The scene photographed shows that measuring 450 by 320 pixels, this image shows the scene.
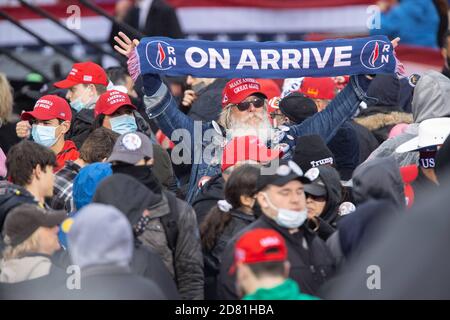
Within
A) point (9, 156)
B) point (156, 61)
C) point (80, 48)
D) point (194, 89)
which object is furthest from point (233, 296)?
point (80, 48)

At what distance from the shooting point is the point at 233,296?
6.65 m

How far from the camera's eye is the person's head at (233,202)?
7391 mm

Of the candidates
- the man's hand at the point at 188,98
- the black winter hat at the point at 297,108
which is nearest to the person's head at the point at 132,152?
the black winter hat at the point at 297,108

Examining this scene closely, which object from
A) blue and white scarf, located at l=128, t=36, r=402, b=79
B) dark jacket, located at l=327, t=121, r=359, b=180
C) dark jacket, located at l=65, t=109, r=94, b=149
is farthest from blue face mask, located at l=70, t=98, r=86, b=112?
dark jacket, located at l=327, t=121, r=359, b=180

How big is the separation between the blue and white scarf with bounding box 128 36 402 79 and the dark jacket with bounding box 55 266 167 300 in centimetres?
298

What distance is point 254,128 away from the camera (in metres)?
8.69

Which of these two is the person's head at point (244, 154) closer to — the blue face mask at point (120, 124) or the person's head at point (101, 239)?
the blue face mask at point (120, 124)

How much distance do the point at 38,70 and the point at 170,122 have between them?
5.36m

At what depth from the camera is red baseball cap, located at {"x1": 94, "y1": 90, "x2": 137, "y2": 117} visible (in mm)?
9031

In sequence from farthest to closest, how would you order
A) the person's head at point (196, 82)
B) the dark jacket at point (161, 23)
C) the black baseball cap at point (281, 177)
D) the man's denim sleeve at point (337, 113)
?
the dark jacket at point (161, 23) → the person's head at point (196, 82) → the man's denim sleeve at point (337, 113) → the black baseball cap at point (281, 177)

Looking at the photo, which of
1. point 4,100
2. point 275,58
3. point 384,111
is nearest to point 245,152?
point 275,58

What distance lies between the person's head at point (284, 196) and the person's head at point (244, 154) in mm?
731

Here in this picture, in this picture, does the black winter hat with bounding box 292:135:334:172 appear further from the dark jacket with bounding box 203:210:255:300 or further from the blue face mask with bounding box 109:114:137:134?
the blue face mask with bounding box 109:114:137:134

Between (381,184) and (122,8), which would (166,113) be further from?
(122,8)
